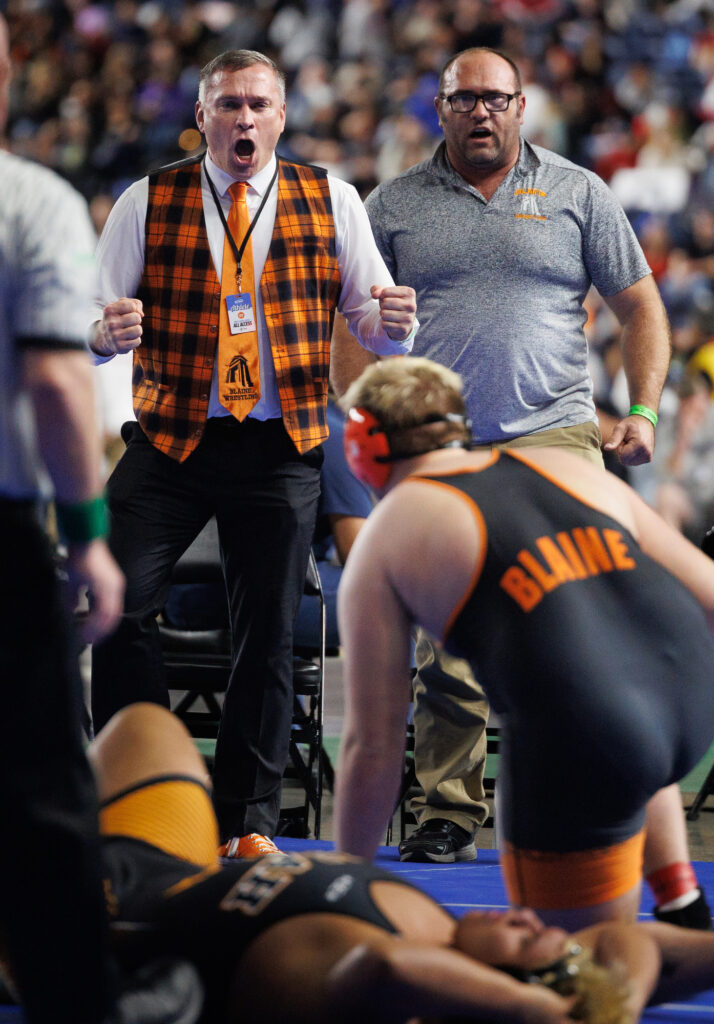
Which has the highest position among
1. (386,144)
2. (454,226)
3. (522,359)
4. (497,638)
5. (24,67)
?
(24,67)

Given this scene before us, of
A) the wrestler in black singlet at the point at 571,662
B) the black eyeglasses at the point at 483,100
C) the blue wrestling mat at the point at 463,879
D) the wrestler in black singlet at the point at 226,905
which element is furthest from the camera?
the black eyeglasses at the point at 483,100

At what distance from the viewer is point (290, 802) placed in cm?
512

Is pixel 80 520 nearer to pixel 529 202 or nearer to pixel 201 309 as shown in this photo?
pixel 201 309

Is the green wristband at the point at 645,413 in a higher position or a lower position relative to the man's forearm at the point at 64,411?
lower

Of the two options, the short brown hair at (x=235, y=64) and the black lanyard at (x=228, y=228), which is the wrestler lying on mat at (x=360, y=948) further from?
the short brown hair at (x=235, y=64)

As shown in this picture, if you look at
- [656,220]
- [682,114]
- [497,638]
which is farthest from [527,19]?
[497,638]

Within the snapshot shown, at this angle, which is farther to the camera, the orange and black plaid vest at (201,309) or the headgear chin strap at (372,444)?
the orange and black plaid vest at (201,309)

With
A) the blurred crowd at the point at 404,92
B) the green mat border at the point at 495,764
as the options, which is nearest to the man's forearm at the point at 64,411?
the green mat border at the point at 495,764

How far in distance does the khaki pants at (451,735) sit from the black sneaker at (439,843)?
26 millimetres

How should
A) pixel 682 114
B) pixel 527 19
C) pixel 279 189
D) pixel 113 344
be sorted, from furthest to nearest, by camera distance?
pixel 527 19 → pixel 682 114 → pixel 279 189 → pixel 113 344

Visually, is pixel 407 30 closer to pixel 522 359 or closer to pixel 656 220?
pixel 656 220

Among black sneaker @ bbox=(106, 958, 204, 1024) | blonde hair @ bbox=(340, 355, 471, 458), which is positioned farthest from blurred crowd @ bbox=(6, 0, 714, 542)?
black sneaker @ bbox=(106, 958, 204, 1024)

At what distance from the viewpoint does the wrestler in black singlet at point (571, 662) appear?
2.18m

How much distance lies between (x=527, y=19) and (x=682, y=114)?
1858 millimetres
